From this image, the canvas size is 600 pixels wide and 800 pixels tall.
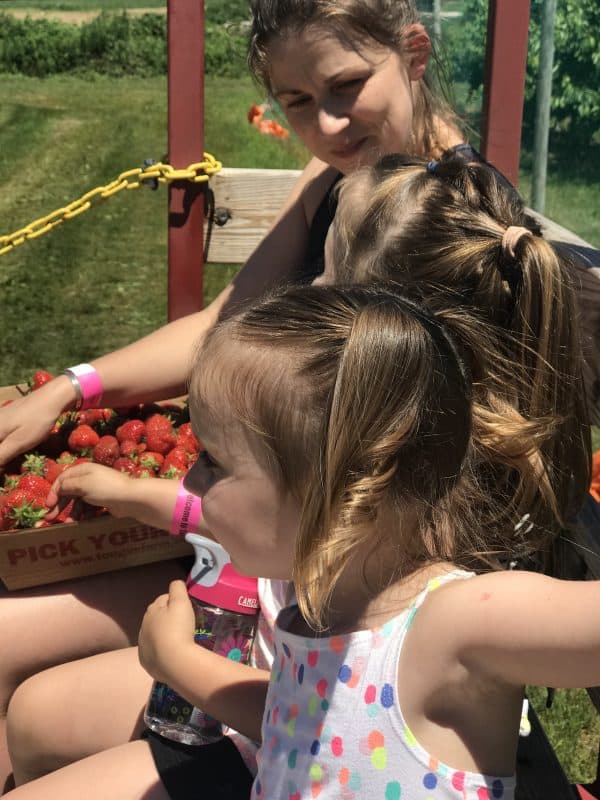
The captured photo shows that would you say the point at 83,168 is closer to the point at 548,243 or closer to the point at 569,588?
the point at 548,243

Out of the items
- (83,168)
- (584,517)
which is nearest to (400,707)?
(584,517)

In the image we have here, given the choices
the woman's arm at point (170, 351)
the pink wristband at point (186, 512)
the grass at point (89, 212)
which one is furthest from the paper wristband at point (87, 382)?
the grass at point (89, 212)

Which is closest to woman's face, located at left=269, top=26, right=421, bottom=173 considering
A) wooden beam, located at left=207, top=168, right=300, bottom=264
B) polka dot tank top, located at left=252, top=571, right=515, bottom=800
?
wooden beam, located at left=207, top=168, right=300, bottom=264

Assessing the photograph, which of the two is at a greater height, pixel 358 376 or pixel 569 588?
pixel 358 376

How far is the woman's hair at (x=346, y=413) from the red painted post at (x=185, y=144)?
148 cm

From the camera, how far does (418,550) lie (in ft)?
4.61

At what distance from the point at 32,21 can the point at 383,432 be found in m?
11.4

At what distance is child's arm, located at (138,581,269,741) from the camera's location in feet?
5.40

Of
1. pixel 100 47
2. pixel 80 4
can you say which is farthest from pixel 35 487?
pixel 80 4

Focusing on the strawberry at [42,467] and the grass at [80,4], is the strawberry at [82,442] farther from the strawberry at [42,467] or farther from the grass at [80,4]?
the grass at [80,4]

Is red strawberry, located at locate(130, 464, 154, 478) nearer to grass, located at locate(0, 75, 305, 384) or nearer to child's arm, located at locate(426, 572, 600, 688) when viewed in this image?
child's arm, located at locate(426, 572, 600, 688)

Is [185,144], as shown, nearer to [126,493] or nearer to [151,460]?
[151,460]

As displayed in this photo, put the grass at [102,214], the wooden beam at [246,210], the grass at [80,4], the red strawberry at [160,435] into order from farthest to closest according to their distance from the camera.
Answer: the grass at [80,4]
the grass at [102,214]
the wooden beam at [246,210]
the red strawberry at [160,435]

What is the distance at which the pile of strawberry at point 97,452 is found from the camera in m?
2.13
